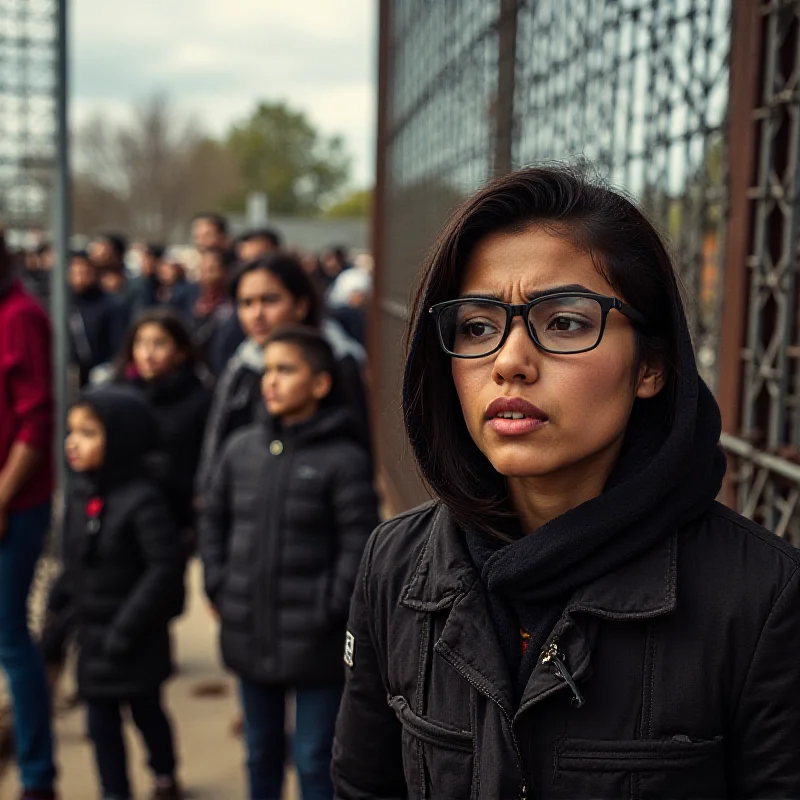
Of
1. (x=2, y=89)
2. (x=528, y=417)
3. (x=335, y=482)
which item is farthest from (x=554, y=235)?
(x=2, y=89)

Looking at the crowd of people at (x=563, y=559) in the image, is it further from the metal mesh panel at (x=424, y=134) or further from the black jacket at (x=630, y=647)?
the metal mesh panel at (x=424, y=134)

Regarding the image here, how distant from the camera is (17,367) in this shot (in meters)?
3.83

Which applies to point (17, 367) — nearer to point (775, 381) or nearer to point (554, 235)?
point (775, 381)

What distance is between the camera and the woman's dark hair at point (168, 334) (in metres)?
4.68

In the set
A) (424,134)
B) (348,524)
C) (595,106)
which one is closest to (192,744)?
(348,524)

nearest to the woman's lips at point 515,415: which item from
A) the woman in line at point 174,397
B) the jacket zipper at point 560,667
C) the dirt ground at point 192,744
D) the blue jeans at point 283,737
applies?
the jacket zipper at point 560,667

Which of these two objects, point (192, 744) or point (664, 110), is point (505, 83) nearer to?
point (664, 110)

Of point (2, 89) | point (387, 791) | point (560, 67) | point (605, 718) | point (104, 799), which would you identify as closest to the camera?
point (605, 718)

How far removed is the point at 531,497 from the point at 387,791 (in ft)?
1.64

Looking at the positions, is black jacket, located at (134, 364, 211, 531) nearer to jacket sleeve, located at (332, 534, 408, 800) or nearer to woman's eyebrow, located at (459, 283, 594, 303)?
jacket sleeve, located at (332, 534, 408, 800)

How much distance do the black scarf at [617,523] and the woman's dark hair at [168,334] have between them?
3511mm

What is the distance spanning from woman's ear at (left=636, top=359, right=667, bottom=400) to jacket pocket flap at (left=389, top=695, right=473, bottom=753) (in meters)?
0.50

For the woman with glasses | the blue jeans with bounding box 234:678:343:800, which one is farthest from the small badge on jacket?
the blue jeans with bounding box 234:678:343:800

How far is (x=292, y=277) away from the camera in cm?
418
